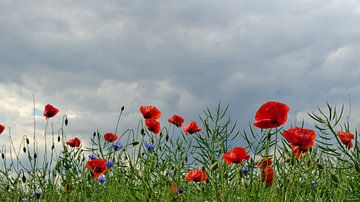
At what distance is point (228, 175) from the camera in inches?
105

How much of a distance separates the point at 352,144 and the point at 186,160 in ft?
4.06

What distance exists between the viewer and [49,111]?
3.77m

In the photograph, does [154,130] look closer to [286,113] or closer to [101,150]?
[101,150]

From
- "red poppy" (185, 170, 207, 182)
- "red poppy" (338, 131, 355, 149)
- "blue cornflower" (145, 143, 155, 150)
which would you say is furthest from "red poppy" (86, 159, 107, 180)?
"red poppy" (338, 131, 355, 149)

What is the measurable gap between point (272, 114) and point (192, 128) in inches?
51.7

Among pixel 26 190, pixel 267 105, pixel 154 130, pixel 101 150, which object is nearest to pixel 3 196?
pixel 26 190

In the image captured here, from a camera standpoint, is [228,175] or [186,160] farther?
[186,160]

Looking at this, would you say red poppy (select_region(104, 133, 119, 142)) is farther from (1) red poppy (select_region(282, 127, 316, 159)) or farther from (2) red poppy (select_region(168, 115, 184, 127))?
(1) red poppy (select_region(282, 127, 316, 159))

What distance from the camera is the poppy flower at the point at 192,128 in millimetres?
3150

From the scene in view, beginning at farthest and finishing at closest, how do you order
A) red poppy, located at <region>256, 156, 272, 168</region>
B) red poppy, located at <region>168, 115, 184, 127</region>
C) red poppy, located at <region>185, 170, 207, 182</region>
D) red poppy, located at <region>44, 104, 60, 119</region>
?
red poppy, located at <region>44, 104, 60, 119</region> → red poppy, located at <region>168, 115, 184, 127</region> → red poppy, located at <region>185, 170, 207, 182</region> → red poppy, located at <region>256, 156, 272, 168</region>

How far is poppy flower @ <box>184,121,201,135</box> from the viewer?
315cm

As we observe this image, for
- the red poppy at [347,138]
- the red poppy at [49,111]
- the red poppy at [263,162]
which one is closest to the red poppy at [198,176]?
the red poppy at [263,162]

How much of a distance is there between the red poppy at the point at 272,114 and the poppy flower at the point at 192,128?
4.14ft

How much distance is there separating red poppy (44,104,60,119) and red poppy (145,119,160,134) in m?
0.82
